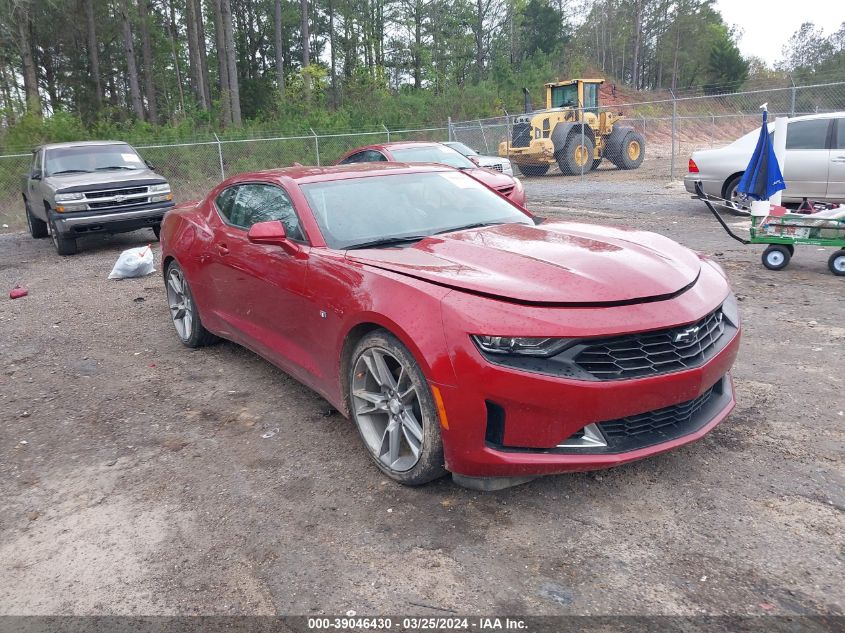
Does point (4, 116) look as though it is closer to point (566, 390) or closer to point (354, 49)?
point (566, 390)

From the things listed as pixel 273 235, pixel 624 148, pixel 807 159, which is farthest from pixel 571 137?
pixel 273 235

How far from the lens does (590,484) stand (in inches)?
124

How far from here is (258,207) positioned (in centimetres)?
451

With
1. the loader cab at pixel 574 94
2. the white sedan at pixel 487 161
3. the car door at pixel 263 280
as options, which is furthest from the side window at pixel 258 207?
the loader cab at pixel 574 94

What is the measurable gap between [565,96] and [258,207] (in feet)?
69.7

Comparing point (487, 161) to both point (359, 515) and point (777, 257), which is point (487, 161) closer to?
point (777, 257)

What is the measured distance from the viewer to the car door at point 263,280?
152 inches

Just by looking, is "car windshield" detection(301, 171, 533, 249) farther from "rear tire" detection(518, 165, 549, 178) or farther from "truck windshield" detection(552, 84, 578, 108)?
"truck windshield" detection(552, 84, 578, 108)

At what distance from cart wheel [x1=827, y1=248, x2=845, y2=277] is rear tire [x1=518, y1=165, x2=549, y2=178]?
16.0 m

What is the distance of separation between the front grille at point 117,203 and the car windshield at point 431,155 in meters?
4.24

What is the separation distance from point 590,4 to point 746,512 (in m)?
69.4

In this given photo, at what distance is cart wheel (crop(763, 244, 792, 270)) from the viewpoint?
747 cm

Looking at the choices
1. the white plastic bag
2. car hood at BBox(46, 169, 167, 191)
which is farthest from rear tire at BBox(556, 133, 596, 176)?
the white plastic bag

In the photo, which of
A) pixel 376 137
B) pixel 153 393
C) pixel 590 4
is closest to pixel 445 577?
pixel 153 393
